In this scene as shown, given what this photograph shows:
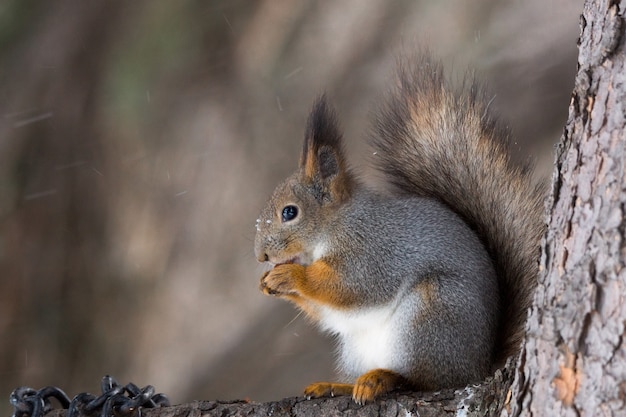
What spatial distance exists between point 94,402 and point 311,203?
564 mm

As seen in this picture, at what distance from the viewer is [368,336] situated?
1.52m

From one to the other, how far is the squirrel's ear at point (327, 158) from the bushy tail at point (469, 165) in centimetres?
9

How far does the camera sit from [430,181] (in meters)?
1.65

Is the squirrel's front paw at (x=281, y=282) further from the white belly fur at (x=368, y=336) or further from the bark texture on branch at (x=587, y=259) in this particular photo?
the bark texture on branch at (x=587, y=259)

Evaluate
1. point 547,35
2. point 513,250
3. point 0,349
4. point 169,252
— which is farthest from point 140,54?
point 513,250

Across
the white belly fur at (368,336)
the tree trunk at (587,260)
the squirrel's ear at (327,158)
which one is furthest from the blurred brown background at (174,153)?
the tree trunk at (587,260)

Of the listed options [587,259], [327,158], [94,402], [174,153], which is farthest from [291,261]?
[174,153]

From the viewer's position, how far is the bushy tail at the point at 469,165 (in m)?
1.56

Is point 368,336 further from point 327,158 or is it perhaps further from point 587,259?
point 587,259

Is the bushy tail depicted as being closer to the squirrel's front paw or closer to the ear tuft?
the ear tuft

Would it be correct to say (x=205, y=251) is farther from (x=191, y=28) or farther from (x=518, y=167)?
(x=518, y=167)

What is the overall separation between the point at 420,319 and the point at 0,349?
1.82 metres

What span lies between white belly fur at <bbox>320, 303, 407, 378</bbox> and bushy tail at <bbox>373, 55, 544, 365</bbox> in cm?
21

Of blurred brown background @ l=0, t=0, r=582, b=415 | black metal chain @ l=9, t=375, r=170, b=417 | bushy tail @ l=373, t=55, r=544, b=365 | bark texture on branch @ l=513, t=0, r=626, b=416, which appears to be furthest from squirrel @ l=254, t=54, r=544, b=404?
blurred brown background @ l=0, t=0, r=582, b=415
